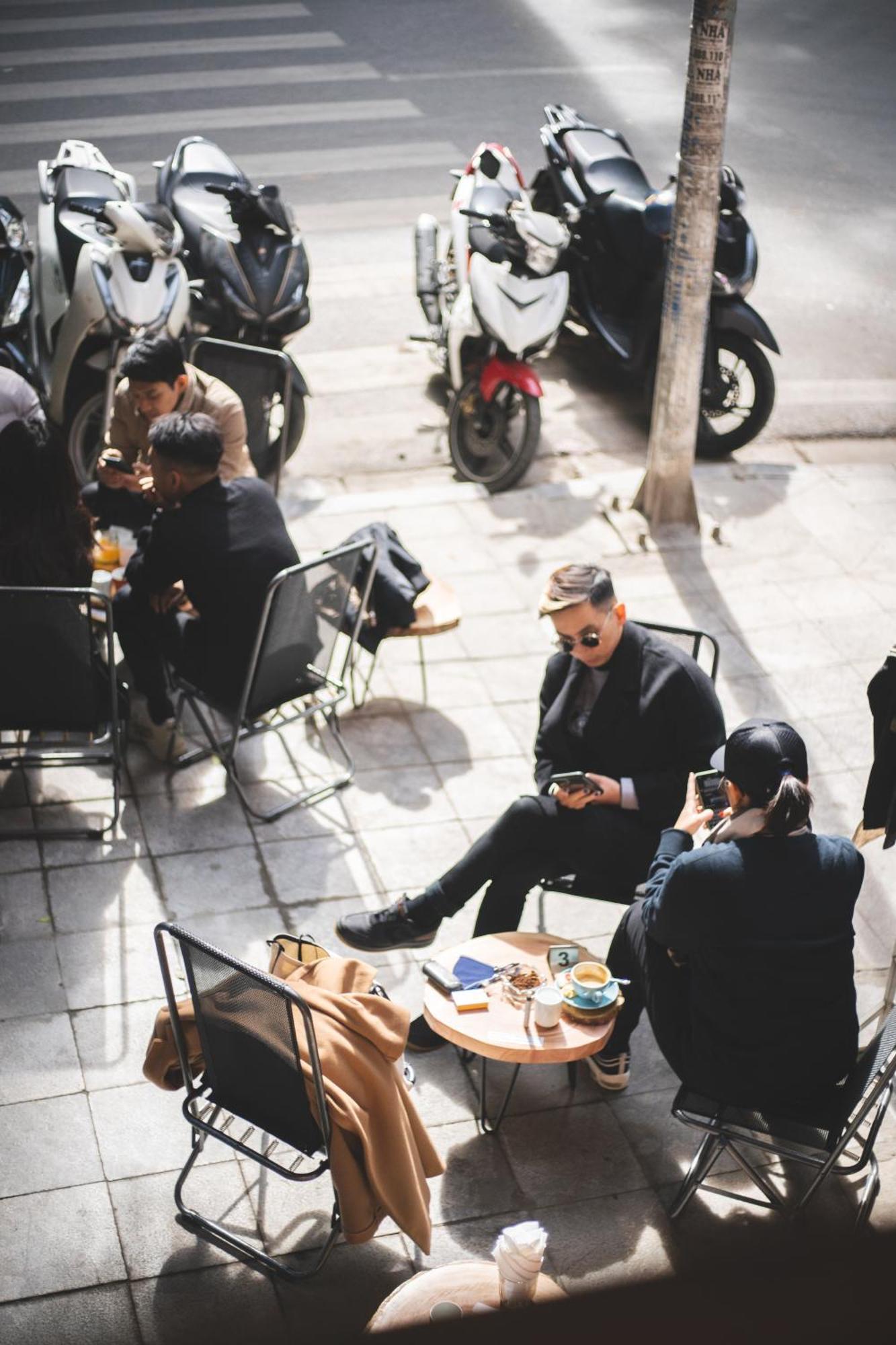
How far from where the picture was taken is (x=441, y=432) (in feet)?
28.8

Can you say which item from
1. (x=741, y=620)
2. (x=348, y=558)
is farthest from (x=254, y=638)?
(x=741, y=620)

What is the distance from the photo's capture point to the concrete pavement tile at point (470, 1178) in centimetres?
392

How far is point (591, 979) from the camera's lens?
4082 millimetres

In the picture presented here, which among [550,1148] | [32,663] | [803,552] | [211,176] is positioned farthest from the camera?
[211,176]

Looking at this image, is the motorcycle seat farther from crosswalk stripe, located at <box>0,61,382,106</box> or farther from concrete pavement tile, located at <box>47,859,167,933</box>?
crosswalk stripe, located at <box>0,61,382,106</box>

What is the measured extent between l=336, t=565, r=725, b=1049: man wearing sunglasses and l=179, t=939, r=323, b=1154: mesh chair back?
0.92 metres

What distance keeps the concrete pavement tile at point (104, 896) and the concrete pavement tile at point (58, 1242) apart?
112 cm

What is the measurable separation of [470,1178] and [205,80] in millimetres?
12854

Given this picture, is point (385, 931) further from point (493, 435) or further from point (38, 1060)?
point (493, 435)

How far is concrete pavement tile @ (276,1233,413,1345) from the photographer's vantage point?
3.57 meters

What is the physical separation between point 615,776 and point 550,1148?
1157 millimetres

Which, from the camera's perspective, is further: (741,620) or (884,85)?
(884,85)

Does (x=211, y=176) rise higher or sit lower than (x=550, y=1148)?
higher

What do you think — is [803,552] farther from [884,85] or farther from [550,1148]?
[884,85]
